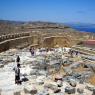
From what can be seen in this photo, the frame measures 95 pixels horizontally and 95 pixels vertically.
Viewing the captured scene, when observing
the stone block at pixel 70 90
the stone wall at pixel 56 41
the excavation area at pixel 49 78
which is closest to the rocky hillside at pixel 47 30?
the stone wall at pixel 56 41

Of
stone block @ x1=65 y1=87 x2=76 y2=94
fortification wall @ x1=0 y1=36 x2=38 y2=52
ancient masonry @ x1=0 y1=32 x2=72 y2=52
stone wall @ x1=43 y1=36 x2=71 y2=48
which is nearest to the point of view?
stone block @ x1=65 y1=87 x2=76 y2=94

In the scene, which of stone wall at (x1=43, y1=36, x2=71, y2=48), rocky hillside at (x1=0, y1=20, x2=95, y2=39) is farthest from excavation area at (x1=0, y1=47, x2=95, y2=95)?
rocky hillside at (x1=0, y1=20, x2=95, y2=39)

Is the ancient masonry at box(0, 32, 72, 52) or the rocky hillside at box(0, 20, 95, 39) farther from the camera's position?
the rocky hillside at box(0, 20, 95, 39)

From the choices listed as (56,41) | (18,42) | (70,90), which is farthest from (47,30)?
(70,90)

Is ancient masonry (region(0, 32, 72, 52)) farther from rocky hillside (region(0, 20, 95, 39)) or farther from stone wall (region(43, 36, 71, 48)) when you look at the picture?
rocky hillside (region(0, 20, 95, 39))

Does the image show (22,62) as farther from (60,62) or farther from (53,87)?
(53,87)

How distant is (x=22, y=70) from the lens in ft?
59.4

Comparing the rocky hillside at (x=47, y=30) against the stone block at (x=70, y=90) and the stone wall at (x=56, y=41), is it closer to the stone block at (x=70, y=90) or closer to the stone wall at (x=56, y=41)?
the stone wall at (x=56, y=41)

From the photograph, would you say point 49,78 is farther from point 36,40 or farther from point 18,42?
point 36,40

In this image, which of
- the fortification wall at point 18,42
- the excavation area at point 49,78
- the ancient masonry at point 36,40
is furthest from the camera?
the ancient masonry at point 36,40

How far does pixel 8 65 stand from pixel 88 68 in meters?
6.51

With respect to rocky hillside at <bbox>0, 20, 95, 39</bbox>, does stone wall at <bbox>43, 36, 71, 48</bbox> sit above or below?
below

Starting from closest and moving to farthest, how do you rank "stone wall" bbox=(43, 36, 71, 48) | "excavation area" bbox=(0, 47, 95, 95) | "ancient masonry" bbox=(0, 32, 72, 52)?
"excavation area" bbox=(0, 47, 95, 95) < "ancient masonry" bbox=(0, 32, 72, 52) < "stone wall" bbox=(43, 36, 71, 48)

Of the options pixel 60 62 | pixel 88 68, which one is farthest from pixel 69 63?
pixel 88 68
